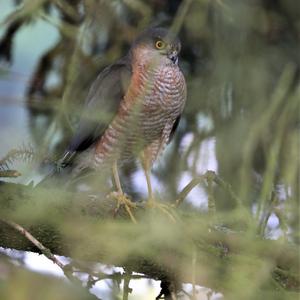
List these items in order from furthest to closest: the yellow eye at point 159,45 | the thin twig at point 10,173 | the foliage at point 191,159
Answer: the yellow eye at point 159,45 → the foliage at point 191,159 → the thin twig at point 10,173

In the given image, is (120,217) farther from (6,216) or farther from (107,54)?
(107,54)

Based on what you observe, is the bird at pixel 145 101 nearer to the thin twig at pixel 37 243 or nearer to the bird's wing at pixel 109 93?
the bird's wing at pixel 109 93

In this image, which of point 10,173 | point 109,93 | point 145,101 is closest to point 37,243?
point 10,173

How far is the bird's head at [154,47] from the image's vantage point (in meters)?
2.19

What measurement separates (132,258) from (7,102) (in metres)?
0.50

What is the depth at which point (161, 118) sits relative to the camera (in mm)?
2547

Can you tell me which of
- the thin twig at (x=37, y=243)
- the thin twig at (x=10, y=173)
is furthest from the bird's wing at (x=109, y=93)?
the thin twig at (x=10, y=173)

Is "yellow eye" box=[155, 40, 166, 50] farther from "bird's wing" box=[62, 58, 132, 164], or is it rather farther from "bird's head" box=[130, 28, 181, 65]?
"bird's wing" box=[62, 58, 132, 164]

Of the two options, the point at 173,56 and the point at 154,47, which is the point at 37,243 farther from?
the point at 154,47

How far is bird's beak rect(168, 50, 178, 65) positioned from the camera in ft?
7.24

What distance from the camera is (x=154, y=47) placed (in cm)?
245

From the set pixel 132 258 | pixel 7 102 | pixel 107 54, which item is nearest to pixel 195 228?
pixel 132 258

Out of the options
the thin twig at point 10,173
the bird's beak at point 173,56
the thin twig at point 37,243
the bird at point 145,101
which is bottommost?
the bird at point 145,101

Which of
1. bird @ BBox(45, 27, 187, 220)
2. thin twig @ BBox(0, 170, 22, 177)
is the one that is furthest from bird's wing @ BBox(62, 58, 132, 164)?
thin twig @ BBox(0, 170, 22, 177)
